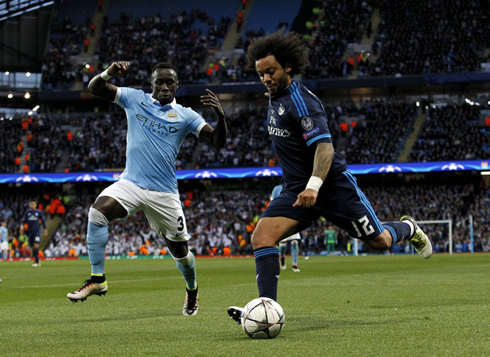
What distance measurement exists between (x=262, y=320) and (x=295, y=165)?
4.95 feet

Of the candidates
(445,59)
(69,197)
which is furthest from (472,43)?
(69,197)

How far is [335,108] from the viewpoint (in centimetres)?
4672

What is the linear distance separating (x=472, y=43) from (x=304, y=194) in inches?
1662

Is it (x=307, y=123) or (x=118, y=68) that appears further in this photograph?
(x=118, y=68)

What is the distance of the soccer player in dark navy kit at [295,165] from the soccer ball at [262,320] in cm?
29

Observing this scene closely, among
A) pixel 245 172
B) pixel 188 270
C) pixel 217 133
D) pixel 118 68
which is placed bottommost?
pixel 245 172

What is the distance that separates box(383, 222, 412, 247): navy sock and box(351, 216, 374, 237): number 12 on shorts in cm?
51

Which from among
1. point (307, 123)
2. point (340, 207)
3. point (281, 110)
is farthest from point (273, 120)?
point (340, 207)

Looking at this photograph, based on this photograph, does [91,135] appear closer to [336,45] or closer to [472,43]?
[336,45]

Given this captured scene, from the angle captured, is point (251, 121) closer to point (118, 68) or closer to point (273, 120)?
point (118, 68)

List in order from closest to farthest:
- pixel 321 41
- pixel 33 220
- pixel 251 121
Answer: pixel 33 220
pixel 251 121
pixel 321 41

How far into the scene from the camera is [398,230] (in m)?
7.26

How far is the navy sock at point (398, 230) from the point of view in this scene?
709cm

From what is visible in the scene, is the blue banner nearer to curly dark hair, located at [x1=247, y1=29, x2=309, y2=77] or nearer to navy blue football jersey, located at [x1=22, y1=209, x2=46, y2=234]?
navy blue football jersey, located at [x1=22, y1=209, x2=46, y2=234]
